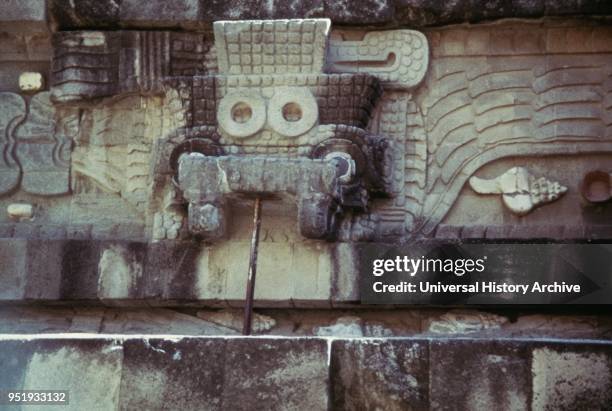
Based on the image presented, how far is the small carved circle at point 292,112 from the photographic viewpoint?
7.73 metres

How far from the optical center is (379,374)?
6.17 meters

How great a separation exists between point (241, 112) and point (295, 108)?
1.12 ft

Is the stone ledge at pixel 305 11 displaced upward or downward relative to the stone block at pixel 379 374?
upward

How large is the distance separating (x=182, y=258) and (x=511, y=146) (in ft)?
7.11

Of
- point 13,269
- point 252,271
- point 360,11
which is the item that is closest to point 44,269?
point 13,269

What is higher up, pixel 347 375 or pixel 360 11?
pixel 360 11

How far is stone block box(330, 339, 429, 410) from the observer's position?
6.13 metres

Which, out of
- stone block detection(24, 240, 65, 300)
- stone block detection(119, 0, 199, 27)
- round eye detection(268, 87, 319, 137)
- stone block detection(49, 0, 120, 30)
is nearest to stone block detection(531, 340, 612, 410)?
round eye detection(268, 87, 319, 137)

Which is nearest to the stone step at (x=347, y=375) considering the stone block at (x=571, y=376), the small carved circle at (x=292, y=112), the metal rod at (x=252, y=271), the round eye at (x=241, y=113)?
the stone block at (x=571, y=376)

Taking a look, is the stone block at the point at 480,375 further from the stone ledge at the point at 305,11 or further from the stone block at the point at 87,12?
the stone block at the point at 87,12

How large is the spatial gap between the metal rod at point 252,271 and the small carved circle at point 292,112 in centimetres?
62

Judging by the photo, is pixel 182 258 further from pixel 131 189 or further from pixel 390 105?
pixel 390 105

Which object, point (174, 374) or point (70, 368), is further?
point (70, 368)

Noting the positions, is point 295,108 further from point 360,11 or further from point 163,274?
point 163,274
